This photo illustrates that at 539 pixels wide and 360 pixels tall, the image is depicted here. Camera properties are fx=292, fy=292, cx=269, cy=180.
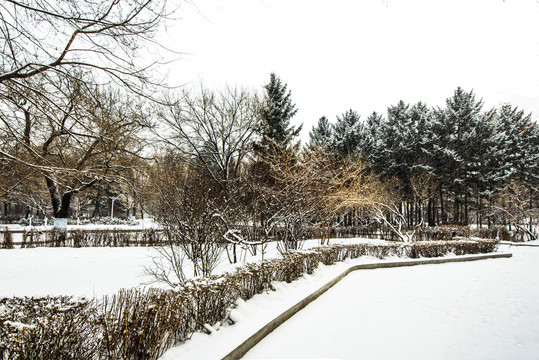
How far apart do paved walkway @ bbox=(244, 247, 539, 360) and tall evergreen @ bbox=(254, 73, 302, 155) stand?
61.2 feet

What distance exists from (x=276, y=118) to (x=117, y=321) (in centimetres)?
2457

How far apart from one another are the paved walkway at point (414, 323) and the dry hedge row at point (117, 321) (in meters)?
0.86

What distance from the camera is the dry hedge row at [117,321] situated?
7.79 feet

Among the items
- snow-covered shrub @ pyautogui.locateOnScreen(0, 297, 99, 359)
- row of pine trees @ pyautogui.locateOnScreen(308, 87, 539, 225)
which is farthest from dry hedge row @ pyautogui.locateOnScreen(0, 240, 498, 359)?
row of pine trees @ pyautogui.locateOnScreen(308, 87, 539, 225)

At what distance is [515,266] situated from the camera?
37.4 ft

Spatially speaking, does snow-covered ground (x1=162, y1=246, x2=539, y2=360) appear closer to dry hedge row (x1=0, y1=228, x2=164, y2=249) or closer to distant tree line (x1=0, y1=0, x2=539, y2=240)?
distant tree line (x1=0, y1=0, x2=539, y2=240)

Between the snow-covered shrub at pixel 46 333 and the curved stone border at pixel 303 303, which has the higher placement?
the snow-covered shrub at pixel 46 333

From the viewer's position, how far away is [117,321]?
2.76 metres

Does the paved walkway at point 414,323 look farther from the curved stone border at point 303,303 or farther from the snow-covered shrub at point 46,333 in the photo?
the snow-covered shrub at point 46,333

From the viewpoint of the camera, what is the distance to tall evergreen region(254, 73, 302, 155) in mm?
25500

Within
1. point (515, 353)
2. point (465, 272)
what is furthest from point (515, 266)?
point (515, 353)

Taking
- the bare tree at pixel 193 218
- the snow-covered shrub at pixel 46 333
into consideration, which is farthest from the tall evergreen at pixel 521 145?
the snow-covered shrub at pixel 46 333

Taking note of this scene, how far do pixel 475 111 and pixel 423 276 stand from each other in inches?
1279

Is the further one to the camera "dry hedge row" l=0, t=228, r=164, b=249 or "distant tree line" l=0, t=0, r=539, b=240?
"dry hedge row" l=0, t=228, r=164, b=249
